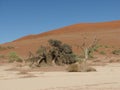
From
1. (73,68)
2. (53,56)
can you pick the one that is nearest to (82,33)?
(53,56)

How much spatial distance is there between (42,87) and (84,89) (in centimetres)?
178

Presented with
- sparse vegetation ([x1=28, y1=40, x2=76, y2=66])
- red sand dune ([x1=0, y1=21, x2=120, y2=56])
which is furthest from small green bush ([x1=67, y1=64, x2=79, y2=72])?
red sand dune ([x1=0, y1=21, x2=120, y2=56])

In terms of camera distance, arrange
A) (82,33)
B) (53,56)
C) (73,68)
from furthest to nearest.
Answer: (82,33) < (53,56) < (73,68)

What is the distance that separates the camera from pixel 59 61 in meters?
28.5

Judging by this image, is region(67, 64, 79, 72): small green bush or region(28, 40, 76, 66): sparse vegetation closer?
region(67, 64, 79, 72): small green bush

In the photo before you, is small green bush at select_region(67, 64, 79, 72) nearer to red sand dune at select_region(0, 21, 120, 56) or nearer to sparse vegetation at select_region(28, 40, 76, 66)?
sparse vegetation at select_region(28, 40, 76, 66)

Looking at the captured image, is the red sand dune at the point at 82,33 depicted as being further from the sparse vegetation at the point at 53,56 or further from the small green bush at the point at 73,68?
the small green bush at the point at 73,68

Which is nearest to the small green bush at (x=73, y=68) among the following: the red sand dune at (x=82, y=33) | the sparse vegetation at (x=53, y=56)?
the sparse vegetation at (x=53, y=56)

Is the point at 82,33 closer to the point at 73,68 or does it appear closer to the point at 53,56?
the point at 53,56

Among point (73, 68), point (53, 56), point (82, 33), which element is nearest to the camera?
point (73, 68)

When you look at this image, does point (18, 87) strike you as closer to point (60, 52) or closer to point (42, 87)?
point (42, 87)

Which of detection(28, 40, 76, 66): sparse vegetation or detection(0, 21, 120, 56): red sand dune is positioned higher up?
Answer: detection(0, 21, 120, 56): red sand dune

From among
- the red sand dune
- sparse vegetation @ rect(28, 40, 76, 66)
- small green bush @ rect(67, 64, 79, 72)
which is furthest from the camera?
the red sand dune

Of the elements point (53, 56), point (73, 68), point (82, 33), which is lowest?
point (73, 68)
